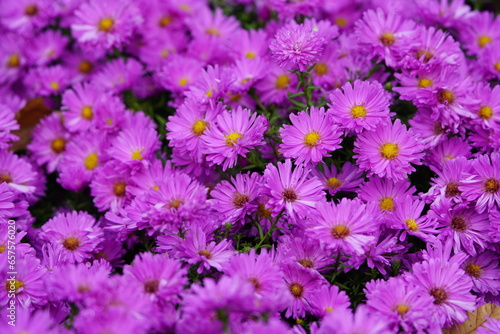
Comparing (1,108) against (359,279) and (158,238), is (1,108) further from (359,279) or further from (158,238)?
(359,279)

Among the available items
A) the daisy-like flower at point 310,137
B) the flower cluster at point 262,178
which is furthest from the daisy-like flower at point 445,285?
the daisy-like flower at point 310,137

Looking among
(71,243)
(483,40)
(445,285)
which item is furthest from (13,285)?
(483,40)

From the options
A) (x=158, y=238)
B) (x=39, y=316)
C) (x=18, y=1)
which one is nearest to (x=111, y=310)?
(x=39, y=316)

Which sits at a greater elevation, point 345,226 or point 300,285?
point 345,226

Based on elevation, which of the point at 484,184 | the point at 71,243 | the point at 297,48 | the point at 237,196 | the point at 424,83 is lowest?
the point at 71,243

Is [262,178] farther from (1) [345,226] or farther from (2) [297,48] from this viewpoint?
(2) [297,48]

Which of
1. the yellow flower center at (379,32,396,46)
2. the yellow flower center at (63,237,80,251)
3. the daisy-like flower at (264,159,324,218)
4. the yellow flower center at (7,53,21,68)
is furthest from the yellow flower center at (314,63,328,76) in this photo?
the yellow flower center at (7,53,21,68)
